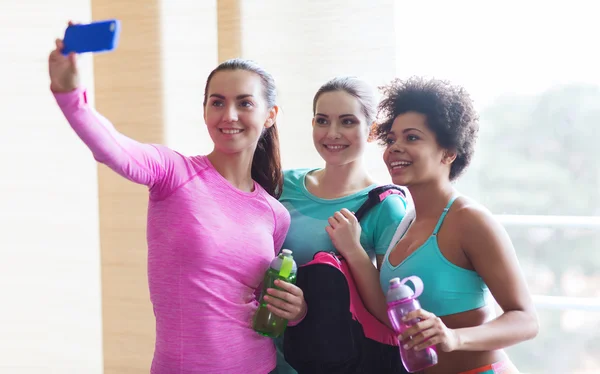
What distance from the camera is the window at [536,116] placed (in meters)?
2.00

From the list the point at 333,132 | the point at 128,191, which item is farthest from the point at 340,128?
the point at 128,191

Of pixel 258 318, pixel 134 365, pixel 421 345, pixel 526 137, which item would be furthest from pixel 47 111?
pixel 526 137

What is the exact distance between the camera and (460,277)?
1196 millimetres

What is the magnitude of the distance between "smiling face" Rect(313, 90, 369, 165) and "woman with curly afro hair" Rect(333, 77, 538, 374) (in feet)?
0.27

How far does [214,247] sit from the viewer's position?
1.20 m

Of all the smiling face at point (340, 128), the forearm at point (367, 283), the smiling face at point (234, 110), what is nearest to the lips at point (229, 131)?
the smiling face at point (234, 110)

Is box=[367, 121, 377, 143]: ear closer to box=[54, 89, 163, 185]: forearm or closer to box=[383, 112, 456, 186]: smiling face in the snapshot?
box=[383, 112, 456, 186]: smiling face

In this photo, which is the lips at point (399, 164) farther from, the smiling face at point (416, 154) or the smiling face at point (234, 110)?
the smiling face at point (234, 110)

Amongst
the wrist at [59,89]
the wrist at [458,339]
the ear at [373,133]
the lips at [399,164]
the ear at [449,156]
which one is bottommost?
the wrist at [458,339]

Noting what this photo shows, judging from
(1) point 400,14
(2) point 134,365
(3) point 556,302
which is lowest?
(2) point 134,365

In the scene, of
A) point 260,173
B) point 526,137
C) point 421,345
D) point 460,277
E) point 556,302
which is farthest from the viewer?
point 526,137

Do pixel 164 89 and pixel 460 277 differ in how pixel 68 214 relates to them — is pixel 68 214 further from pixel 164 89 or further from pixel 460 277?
pixel 460 277

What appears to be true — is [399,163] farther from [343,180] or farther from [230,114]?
[230,114]

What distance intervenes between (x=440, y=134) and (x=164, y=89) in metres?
1.14
